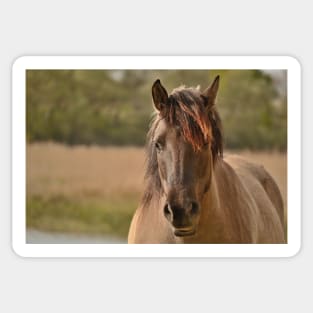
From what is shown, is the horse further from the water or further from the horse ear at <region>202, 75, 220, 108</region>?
the water

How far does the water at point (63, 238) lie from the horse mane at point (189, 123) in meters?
0.38

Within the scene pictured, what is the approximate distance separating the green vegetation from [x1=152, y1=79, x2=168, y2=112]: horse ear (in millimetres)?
500

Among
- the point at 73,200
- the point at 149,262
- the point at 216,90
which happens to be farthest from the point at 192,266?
the point at 216,90

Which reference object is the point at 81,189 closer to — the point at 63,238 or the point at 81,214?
the point at 81,214

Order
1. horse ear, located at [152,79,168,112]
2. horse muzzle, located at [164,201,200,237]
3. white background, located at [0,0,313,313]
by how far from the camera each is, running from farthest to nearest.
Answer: white background, located at [0,0,313,313] → horse ear, located at [152,79,168,112] → horse muzzle, located at [164,201,200,237]

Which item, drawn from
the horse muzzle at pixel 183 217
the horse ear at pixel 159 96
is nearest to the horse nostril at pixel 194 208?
the horse muzzle at pixel 183 217

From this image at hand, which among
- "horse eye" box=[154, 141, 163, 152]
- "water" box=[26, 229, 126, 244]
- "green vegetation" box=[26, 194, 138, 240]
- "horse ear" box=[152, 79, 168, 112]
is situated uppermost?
"horse ear" box=[152, 79, 168, 112]

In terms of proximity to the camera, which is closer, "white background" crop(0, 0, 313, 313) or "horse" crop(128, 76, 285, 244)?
"horse" crop(128, 76, 285, 244)

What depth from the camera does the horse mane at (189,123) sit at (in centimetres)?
230

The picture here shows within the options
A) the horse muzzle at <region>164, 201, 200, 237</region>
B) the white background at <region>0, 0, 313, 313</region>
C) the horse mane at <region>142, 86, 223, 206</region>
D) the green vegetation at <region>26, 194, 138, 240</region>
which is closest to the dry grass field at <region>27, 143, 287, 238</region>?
the green vegetation at <region>26, 194, 138, 240</region>

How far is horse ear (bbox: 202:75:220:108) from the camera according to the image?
240cm

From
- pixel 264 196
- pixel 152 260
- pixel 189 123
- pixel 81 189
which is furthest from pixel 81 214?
pixel 264 196

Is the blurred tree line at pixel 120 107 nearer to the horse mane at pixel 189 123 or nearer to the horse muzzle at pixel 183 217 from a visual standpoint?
the horse mane at pixel 189 123

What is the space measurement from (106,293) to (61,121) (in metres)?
0.82
